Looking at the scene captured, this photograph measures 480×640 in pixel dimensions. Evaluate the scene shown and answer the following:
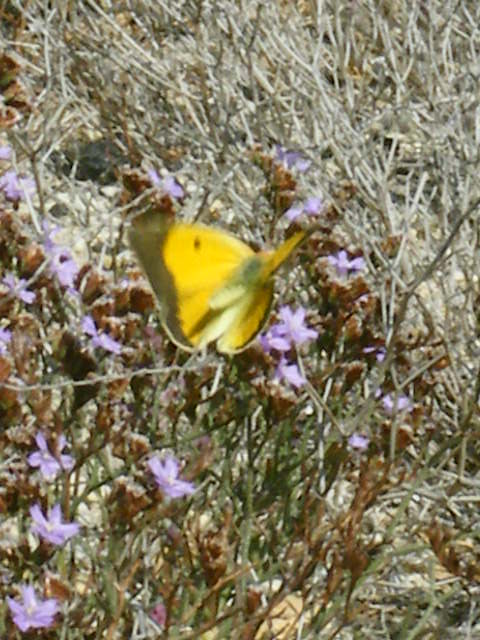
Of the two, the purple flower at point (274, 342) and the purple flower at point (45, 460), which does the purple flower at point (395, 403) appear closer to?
the purple flower at point (274, 342)

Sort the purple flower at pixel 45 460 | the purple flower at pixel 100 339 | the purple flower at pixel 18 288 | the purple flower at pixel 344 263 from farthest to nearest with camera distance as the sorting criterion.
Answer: the purple flower at pixel 344 263
the purple flower at pixel 18 288
the purple flower at pixel 100 339
the purple flower at pixel 45 460

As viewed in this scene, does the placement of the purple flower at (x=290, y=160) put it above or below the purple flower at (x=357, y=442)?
above

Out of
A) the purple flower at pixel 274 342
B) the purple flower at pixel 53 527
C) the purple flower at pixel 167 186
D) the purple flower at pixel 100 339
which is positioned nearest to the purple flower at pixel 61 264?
the purple flower at pixel 100 339

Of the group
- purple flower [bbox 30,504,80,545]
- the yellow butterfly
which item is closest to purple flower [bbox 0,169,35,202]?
the yellow butterfly

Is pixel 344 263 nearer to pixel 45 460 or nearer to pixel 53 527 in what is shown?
pixel 45 460

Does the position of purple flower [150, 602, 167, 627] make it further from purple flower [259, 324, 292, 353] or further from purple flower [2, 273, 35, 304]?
purple flower [2, 273, 35, 304]

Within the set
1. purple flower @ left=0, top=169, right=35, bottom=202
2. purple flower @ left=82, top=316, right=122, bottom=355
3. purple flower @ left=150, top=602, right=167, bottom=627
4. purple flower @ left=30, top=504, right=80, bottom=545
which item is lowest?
purple flower @ left=150, top=602, right=167, bottom=627

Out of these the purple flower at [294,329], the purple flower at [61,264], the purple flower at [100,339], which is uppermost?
the purple flower at [61,264]
